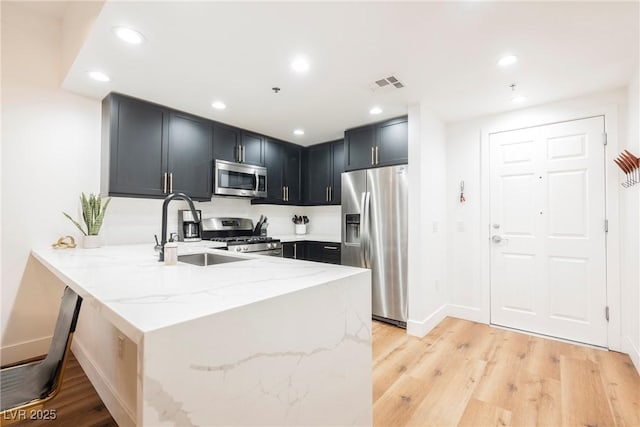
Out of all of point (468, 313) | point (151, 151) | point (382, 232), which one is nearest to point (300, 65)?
point (151, 151)

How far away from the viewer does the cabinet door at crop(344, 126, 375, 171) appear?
11.3 ft

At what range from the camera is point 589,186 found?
2705 millimetres

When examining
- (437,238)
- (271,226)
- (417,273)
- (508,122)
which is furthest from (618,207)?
(271,226)

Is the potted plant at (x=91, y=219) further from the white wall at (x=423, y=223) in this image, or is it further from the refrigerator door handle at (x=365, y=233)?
the white wall at (x=423, y=223)

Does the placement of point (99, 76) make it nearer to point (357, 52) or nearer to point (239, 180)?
point (239, 180)

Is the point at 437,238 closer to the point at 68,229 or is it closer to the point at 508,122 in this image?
the point at 508,122

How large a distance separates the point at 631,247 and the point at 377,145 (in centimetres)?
238

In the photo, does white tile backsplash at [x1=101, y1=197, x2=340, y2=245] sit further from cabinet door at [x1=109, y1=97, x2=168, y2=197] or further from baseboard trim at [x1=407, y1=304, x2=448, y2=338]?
baseboard trim at [x1=407, y1=304, x2=448, y2=338]

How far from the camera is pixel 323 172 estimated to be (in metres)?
4.31

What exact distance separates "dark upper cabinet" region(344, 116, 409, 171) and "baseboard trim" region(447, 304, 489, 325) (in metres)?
1.86

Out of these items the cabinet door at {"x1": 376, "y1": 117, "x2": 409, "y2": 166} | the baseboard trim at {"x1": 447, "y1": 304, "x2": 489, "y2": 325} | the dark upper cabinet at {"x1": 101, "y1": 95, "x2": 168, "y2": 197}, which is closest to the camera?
the dark upper cabinet at {"x1": 101, "y1": 95, "x2": 168, "y2": 197}

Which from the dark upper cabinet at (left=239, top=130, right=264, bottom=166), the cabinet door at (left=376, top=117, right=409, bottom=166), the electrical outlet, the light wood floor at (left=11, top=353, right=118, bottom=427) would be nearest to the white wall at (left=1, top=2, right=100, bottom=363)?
the light wood floor at (left=11, top=353, right=118, bottom=427)

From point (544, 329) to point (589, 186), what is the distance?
1463mm

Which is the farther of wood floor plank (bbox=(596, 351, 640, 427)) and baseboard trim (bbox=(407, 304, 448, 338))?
baseboard trim (bbox=(407, 304, 448, 338))
